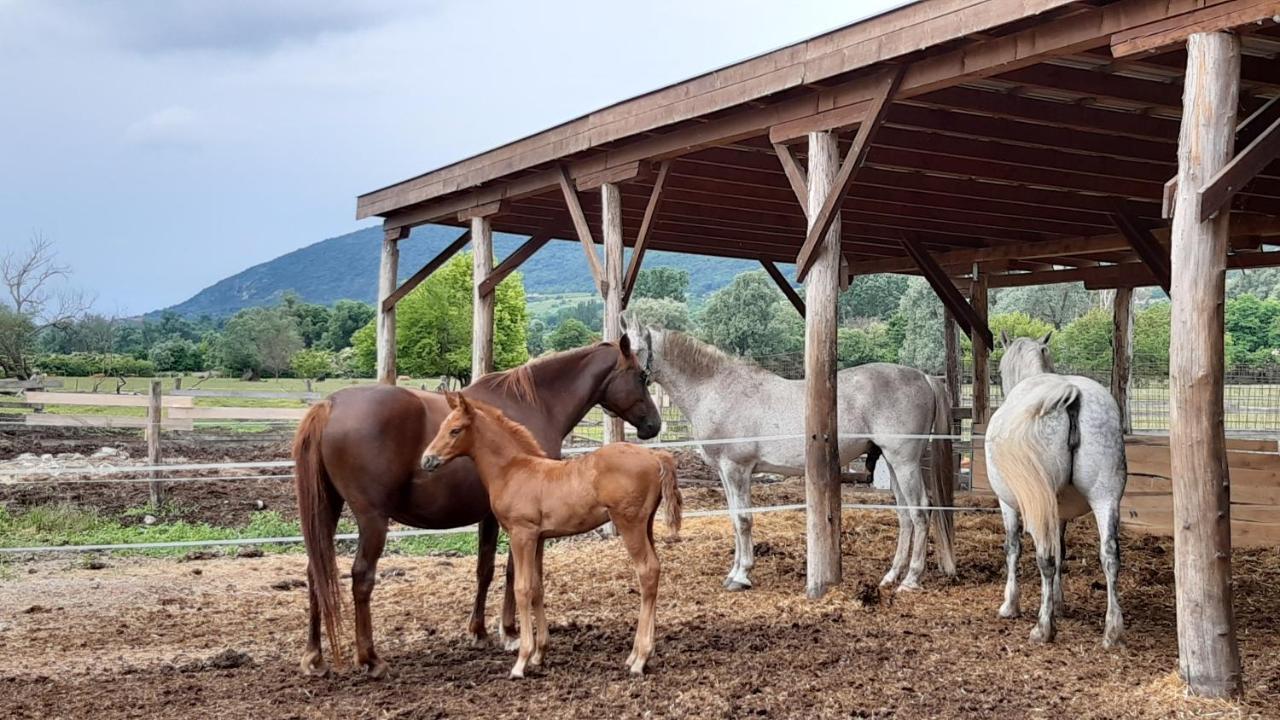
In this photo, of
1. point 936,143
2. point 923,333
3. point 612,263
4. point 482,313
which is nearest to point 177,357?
point 923,333

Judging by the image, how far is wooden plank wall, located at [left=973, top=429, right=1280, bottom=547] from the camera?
8.49m

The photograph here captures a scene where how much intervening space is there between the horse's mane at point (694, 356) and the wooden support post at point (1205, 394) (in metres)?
3.81

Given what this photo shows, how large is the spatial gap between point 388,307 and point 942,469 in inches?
258

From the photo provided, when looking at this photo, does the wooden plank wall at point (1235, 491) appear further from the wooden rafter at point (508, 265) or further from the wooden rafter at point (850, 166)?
the wooden rafter at point (508, 265)

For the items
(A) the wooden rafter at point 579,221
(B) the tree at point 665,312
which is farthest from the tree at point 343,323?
(A) the wooden rafter at point 579,221

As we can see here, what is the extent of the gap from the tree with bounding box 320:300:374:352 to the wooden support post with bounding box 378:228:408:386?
5181cm

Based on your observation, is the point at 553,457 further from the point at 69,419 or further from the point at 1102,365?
the point at 1102,365

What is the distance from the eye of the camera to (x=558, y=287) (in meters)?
186

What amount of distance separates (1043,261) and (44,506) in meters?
12.1

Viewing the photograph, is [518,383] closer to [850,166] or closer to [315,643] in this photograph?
[315,643]

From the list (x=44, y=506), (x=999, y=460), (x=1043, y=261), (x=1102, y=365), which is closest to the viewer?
(x=999, y=460)

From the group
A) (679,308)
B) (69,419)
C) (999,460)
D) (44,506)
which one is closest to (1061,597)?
(999,460)

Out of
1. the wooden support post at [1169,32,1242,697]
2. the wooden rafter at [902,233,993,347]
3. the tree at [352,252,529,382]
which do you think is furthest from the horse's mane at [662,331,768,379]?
the tree at [352,252,529,382]

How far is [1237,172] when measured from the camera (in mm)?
4023
